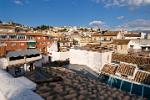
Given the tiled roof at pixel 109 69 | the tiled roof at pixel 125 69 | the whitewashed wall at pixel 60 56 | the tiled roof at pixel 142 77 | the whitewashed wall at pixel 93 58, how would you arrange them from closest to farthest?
the tiled roof at pixel 142 77 → the tiled roof at pixel 125 69 → the tiled roof at pixel 109 69 → the whitewashed wall at pixel 93 58 → the whitewashed wall at pixel 60 56

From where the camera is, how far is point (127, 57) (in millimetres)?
38281

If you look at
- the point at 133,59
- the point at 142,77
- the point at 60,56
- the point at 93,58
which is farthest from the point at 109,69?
the point at 60,56

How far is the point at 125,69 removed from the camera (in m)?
28.3

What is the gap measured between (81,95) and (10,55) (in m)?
35.7

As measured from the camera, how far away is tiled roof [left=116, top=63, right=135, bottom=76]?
27411 millimetres

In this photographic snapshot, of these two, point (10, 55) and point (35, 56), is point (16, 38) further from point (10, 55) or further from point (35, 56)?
point (10, 55)

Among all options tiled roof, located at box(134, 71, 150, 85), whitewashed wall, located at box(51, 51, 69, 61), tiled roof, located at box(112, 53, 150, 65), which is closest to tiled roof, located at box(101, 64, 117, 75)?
tiled roof, located at box(134, 71, 150, 85)

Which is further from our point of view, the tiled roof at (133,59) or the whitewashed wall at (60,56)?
the whitewashed wall at (60,56)

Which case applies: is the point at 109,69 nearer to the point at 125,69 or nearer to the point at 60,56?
the point at 125,69

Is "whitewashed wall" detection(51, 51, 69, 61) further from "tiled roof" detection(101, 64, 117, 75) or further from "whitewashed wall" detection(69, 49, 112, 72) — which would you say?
"tiled roof" detection(101, 64, 117, 75)

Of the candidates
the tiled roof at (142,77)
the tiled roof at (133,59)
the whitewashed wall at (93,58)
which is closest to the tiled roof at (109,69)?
the whitewashed wall at (93,58)

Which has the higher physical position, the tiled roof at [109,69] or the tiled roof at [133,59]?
the tiled roof at [133,59]

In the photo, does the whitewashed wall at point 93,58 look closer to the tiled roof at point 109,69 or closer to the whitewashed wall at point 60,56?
the tiled roof at point 109,69

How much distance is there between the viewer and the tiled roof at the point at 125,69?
89.9ft
